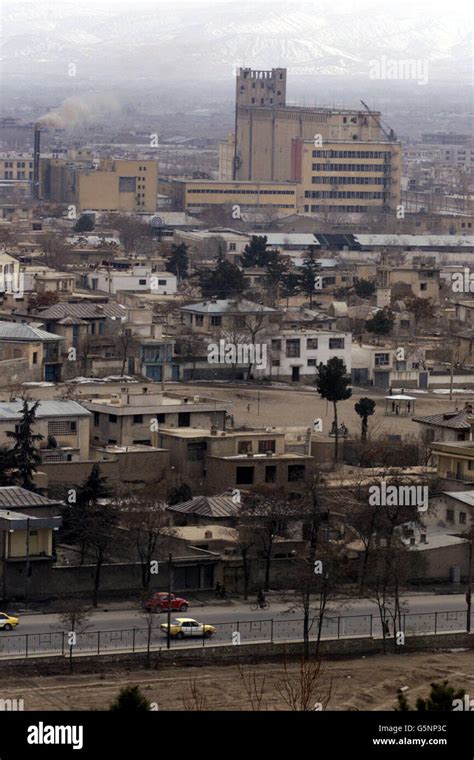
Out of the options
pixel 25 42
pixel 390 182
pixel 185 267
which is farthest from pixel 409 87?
pixel 185 267

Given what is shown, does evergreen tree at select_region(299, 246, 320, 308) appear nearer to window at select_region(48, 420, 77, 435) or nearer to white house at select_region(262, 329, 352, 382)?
white house at select_region(262, 329, 352, 382)

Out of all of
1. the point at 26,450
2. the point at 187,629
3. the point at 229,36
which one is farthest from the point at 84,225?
the point at 229,36

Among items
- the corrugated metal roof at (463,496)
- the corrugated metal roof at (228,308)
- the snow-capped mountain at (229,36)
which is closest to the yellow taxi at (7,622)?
the corrugated metal roof at (463,496)

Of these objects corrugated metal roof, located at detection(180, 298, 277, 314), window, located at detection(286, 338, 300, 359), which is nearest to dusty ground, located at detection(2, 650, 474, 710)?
window, located at detection(286, 338, 300, 359)

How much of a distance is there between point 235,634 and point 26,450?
4611 millimetres

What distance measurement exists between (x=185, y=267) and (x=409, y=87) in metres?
132

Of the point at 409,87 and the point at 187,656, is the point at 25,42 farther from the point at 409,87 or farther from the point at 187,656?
the point at 187,656

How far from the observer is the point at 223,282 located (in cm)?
4462

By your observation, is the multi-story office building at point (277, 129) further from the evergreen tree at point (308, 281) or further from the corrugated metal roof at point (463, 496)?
the corrugated metal roof at point (463, 496)

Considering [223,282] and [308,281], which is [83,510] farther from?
[308,281]

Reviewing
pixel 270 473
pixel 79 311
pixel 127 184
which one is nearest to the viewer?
pixel 270 473

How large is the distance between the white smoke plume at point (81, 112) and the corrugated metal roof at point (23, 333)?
58.7m

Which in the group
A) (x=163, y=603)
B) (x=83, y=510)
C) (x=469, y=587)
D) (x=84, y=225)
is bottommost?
(x=84, y=225)

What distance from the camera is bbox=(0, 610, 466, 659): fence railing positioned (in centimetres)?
2009
